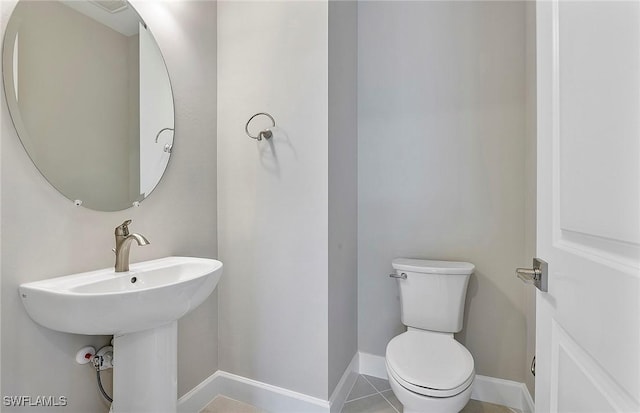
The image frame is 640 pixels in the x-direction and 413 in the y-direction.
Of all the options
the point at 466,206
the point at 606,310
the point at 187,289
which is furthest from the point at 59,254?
the point at 466,206

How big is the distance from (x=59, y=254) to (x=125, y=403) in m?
0.59

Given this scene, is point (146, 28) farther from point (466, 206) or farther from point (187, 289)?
point (466, 206)

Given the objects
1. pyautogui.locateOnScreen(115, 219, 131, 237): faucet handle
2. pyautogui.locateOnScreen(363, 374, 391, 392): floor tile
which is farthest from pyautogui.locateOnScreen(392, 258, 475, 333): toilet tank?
pyautogui.locateOnScreen(115, 219, 131, 237): faucet handle

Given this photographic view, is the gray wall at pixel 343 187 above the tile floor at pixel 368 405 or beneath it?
above

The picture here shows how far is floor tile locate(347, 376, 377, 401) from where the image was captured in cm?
178

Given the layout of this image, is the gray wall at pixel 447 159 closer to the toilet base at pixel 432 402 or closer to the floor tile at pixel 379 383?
the floor tile at pixel 379 383

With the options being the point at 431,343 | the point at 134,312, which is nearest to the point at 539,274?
the point at 431,343

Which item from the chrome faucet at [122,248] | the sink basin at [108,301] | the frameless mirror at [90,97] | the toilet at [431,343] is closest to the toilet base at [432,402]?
the toilet at [431,343]

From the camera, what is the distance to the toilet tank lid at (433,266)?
5.36ft

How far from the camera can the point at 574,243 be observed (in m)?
0.54

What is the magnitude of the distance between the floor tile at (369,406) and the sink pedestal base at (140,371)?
3.20ft

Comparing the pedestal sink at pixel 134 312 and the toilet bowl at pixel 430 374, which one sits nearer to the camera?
the pedestal sink at pixel 134 312

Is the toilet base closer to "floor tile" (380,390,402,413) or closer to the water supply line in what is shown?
"floor tile" (380,390,402,413)

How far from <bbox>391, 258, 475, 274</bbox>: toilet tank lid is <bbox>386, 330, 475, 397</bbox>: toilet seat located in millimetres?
324
